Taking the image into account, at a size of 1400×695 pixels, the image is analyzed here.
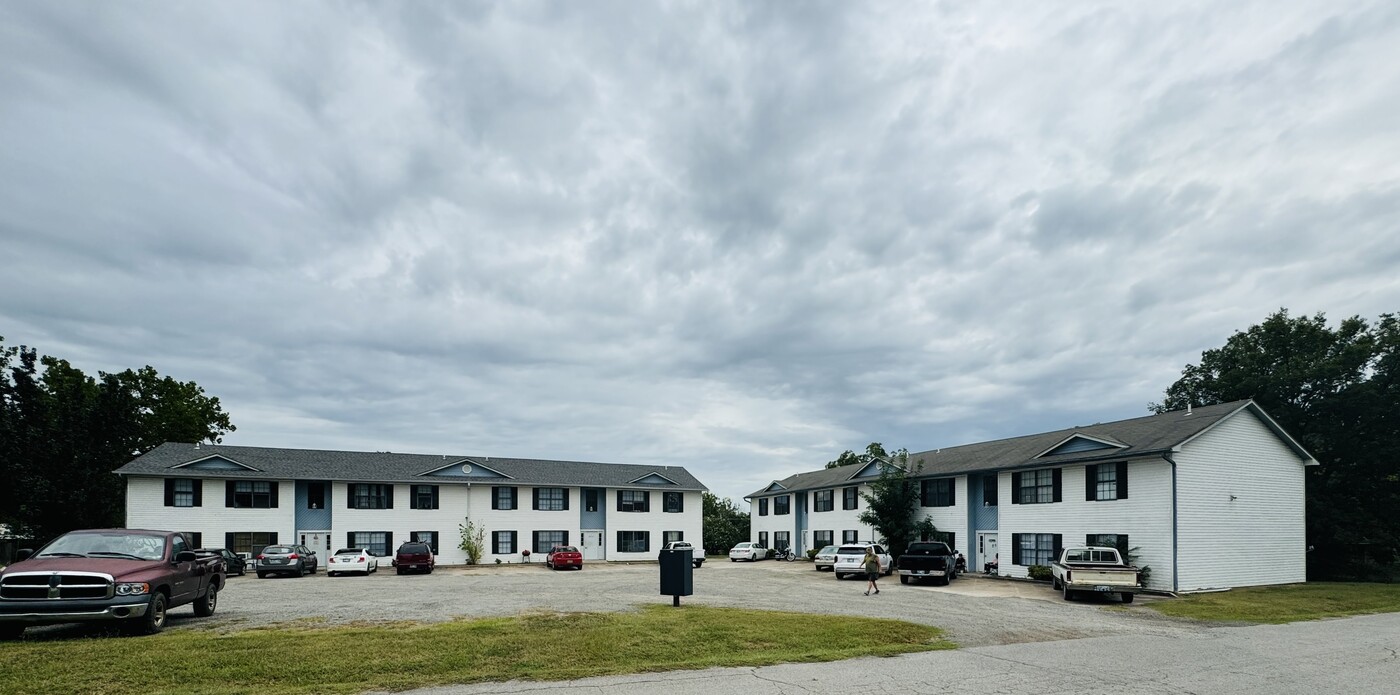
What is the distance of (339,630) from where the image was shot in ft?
47.4

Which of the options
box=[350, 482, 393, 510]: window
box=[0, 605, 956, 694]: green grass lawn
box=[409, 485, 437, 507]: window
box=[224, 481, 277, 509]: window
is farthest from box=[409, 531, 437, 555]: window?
box=[0, 605, 956, 694]: green grass lawn

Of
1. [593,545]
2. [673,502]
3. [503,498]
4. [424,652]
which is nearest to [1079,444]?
[673,502]

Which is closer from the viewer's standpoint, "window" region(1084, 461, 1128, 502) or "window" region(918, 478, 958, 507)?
"window" region(1084, 461, 1128, 502)

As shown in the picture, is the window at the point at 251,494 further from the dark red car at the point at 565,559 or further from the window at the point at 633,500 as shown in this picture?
the window at the point at 633,500

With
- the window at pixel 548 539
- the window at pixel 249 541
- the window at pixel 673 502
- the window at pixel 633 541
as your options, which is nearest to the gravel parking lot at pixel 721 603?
the window at pixel 249 541

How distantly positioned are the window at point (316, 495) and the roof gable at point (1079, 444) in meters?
37.8

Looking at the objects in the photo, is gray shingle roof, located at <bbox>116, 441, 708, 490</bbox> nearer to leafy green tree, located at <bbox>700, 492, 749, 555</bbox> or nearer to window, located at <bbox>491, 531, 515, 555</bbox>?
window, located at <bbox>491, 531, 515, 555</bbox>

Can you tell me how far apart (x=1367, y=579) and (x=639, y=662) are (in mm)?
38447

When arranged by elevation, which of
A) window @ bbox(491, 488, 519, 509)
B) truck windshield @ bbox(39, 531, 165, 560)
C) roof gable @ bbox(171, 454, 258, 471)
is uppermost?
truck windshield @ bbox(39, 531, 165, 560)

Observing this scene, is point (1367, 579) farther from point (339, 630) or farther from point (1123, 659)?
point (339, 630)

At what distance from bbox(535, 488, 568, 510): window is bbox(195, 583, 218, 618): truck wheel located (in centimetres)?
3586

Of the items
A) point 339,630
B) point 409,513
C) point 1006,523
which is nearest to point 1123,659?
point 339,630

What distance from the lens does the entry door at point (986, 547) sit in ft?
125

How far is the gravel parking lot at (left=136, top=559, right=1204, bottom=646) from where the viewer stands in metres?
17.1
